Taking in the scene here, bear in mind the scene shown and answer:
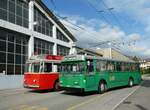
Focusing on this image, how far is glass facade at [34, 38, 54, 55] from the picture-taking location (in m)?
32.7

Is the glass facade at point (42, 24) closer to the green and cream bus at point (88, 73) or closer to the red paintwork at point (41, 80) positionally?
the red paintwork at point (41, 80)

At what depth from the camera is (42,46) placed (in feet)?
113

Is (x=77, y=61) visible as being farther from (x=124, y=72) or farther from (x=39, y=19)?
(x=39, y=19)

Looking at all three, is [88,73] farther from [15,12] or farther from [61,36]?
[61,36]

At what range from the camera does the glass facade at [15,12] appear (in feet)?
87.6

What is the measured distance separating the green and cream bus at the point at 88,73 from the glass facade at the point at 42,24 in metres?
14.1

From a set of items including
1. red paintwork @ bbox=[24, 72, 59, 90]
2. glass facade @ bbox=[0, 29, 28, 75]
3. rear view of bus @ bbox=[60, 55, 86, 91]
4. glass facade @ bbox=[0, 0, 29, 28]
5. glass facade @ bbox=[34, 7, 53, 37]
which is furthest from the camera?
glass facade @ bbox=[34, 7, 53, 37]

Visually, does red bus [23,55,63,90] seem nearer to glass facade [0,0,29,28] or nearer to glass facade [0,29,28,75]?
glass facade [0,29,28,75]

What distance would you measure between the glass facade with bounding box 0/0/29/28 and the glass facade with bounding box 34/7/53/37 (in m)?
2.28

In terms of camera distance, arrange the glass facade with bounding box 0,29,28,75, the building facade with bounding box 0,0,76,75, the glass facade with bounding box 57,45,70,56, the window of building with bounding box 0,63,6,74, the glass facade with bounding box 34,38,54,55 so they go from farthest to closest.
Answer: the glass facade with bounding box 57,45,70,56 → the glass facade with bounding box 34,38,54,55 → the building facade with bounding box 0,0,76,75 → the glass facade with bounding box 0,29,28,75 → the window of building with bounding box 0,63,6,74

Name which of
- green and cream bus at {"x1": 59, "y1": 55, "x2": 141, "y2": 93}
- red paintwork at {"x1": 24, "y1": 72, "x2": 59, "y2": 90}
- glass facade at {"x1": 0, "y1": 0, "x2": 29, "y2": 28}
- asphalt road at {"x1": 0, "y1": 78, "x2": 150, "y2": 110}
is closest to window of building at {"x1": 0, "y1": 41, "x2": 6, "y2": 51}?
glass facade at {"x1": 0, "y1": 0, "x2": 29, "y2": 28}

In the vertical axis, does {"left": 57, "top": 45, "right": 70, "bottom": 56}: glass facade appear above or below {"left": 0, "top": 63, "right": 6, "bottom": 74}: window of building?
above

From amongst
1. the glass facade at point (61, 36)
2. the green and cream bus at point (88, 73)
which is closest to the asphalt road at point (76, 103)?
the green and cream bus at point (88, 73)

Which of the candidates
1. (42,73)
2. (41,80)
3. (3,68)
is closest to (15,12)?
(3,68)
